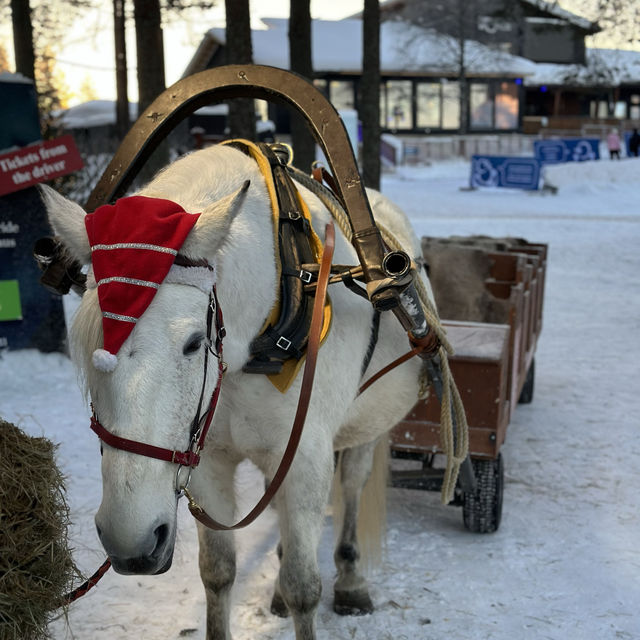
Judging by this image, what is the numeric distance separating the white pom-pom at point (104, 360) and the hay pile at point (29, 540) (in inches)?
33.1

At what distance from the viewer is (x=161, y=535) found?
1706mm

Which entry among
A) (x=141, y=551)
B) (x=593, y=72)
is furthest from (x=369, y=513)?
(x=593, y=72)

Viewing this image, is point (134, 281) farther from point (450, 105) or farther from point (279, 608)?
point (450, 105)

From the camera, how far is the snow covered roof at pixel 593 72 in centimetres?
3884

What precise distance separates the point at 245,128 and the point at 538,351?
12.5 ft

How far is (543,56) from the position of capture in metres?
45.4

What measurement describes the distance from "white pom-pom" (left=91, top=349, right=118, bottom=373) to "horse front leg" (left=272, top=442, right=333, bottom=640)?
0.87 metres

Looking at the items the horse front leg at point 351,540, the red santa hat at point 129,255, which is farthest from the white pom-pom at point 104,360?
the horse front leg at point 351,540

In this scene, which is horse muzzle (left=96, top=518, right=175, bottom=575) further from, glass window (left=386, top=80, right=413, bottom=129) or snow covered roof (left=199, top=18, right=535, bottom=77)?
glass window (left=386, top=80, right=413, bottom=129)

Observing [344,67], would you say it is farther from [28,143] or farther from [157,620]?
[157,620]

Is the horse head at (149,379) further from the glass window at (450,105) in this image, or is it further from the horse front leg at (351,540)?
the glass window at (450,105)

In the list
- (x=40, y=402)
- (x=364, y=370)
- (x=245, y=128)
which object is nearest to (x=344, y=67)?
(x=245, y=128)

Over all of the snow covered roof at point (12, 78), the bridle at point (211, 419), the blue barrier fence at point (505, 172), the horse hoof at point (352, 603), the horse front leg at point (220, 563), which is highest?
the snow covered roof at point (12, 78)

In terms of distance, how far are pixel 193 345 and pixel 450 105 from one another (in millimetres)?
37012
